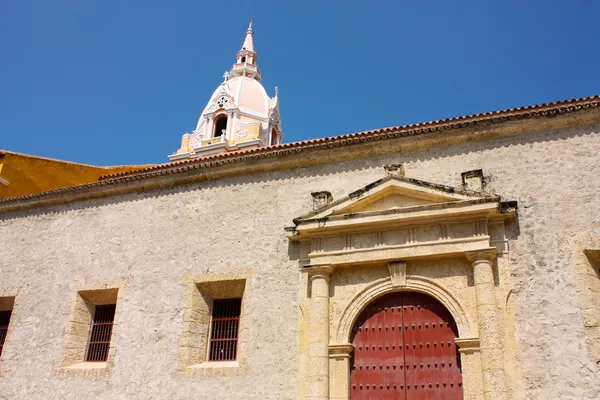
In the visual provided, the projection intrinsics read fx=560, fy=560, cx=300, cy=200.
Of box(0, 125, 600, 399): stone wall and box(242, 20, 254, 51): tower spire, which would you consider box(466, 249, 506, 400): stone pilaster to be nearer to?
box(0, 125, 600, 399): stone wall

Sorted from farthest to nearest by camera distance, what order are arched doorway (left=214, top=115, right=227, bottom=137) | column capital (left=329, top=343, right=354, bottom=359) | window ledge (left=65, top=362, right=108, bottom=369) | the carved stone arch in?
arched doorway (left=214, top=115, right=227, bottom=137) < window ledge (left=65, top=362, right=108, bottom=369) < column capital (left=329, top=343, right=354, bottom=359) < the carved stone arch

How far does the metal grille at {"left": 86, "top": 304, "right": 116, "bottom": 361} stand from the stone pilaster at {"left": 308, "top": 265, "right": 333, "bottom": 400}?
4.01 meters

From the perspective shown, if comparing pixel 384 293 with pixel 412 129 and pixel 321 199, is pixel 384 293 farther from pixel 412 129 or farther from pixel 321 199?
pixel 412 129

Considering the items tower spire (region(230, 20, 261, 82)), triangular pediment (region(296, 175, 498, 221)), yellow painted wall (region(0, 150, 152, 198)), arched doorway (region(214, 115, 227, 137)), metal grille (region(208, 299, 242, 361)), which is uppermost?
tower spire (region(230, 20, 261, 82))

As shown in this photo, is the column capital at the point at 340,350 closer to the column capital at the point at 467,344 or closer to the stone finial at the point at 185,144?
the column capital at the point at 467,344

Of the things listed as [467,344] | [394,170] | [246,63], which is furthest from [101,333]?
[246,63]

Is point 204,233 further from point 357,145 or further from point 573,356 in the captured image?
point 573,356

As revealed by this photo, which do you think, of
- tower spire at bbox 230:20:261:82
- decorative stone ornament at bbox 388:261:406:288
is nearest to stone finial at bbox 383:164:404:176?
decorative stone ornament at bbox 388:261:406:288

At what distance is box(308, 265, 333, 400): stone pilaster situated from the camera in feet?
24.9

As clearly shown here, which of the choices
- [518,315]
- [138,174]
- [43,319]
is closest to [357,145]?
[518,315]

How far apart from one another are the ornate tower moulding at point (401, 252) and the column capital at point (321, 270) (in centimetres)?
1

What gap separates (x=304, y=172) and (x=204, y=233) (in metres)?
1.99

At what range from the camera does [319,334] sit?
25.7 feet

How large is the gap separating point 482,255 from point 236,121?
2394 centimetres
